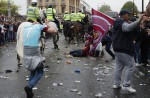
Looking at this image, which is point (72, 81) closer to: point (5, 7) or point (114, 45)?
point (114, 45)

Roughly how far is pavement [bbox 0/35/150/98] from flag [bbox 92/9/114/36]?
1.28m

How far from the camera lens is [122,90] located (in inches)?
383

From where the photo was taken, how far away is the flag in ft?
50.6

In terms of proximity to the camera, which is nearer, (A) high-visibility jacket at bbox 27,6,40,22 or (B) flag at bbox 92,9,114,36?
(A) high-visibility jacket at bbox 27,6,40,22

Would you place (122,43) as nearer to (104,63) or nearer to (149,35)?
(149,35)

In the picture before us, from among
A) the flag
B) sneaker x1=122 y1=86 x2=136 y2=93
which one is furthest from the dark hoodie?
the flag

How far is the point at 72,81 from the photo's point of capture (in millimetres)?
11094

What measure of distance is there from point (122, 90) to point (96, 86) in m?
0.89

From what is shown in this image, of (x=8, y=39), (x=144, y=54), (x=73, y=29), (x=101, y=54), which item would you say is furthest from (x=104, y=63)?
(x=8, y=39)

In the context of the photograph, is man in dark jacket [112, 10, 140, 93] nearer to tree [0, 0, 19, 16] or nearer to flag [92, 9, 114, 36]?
flag [92, 9, 114, 36]

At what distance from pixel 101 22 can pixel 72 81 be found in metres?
5.06

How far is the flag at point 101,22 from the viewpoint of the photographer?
15.4 metres

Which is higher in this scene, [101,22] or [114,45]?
[101,22]

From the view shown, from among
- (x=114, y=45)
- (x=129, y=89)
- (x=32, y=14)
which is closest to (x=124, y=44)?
(x=114, y=45)
